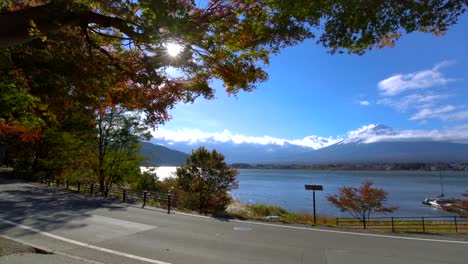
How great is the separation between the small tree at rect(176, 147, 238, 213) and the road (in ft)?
48.6

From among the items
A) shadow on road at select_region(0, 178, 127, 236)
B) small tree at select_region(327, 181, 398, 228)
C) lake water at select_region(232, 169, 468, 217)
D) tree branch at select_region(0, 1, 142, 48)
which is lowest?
lake water at select_region(232, 169, 468, 217)

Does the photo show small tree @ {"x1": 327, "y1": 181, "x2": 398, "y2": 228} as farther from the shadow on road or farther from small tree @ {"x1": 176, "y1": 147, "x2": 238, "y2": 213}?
the shadow on road

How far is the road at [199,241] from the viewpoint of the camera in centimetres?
741

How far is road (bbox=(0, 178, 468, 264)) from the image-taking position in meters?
7.41

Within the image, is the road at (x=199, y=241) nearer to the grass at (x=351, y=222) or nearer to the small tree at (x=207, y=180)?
the grass at (x=351, y=222)

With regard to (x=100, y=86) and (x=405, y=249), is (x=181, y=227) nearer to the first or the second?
(x=100, y=86)

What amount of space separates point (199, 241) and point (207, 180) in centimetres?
1985

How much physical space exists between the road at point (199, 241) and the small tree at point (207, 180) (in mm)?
14802

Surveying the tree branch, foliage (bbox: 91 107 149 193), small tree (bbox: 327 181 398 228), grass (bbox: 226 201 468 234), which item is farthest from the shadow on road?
small tree (bbox: 327 181 398 228)

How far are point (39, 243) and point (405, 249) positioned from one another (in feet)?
29.0

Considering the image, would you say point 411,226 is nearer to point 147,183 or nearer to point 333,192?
point 147,183

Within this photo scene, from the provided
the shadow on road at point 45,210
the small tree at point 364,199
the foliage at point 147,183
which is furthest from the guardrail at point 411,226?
the foliage at point 147,183

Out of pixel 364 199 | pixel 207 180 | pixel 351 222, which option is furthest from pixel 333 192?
pixel 351 222

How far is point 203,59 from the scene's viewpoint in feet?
20.1
